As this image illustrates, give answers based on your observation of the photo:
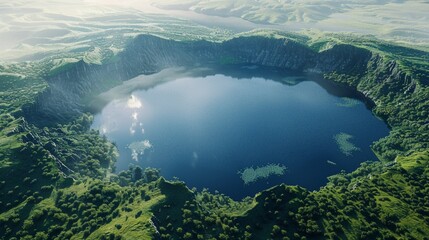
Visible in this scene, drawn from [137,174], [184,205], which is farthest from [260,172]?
[137,174]

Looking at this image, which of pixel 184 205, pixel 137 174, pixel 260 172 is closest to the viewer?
pixel 184 205

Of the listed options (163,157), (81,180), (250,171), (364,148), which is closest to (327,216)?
(250,171)

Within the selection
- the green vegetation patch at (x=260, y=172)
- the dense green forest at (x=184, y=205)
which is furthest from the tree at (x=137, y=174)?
the green vegetation patch at (x=260, y=172)

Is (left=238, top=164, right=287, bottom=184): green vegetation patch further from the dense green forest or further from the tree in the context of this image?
the tree

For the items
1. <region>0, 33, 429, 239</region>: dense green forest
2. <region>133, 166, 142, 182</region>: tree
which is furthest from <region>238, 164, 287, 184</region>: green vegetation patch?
<region>133, 166, 142, 182</region>: tree

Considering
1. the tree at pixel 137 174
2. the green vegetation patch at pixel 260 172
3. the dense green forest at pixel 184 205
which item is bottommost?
the green vegetation patch at pixel 260 172

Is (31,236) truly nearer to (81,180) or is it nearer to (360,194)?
(81,180)

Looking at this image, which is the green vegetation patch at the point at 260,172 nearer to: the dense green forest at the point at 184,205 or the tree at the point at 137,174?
the dense green forest at the point at 184,205

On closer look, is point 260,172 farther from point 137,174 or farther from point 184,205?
point 137,174
